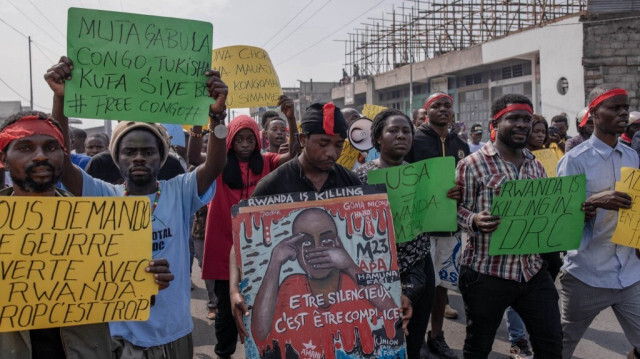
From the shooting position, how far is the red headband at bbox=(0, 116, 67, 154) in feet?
6.84

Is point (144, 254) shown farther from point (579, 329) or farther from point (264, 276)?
point (579, 329)

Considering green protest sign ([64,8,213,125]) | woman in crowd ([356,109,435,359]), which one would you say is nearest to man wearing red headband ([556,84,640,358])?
woman in crowd ([356,109,435,359])

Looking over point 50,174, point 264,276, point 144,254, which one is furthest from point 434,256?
point 50,174

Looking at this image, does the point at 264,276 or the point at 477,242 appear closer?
the point at 264,276

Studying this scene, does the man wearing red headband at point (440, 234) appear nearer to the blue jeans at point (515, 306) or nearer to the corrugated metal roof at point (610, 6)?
the blue jeans at point (515, 306)

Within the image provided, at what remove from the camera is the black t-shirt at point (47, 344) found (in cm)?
209

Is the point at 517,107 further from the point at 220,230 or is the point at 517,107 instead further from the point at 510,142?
the point at 220,230

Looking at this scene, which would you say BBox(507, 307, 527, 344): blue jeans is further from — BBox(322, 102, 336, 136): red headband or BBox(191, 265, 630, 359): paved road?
BBox(322, 102, 336, 136): red headband

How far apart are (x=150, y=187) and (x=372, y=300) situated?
4.13 ft

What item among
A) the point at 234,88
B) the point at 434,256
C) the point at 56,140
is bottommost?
the point at 434,256

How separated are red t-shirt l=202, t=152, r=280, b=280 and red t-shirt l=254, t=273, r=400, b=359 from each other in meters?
1.78

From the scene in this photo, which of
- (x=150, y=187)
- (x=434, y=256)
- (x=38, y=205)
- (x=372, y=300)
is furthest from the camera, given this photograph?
(x=434, y=256)

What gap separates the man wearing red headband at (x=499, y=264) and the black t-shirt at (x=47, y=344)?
2.33 meters

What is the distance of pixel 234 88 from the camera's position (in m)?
4.75
